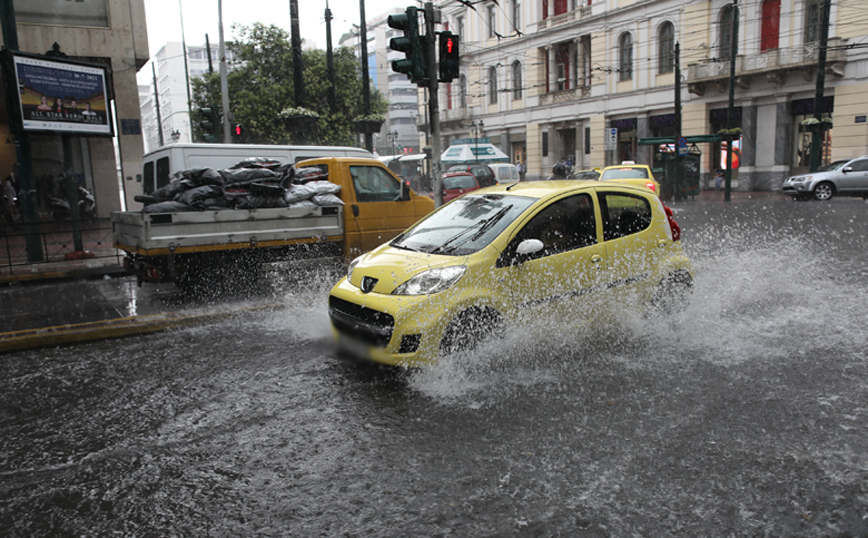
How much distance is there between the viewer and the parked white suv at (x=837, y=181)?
21.8 m

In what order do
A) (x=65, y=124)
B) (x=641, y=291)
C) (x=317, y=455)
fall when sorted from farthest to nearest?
(x=65, y=124), (x=641, y=291), (x=317, y=455)

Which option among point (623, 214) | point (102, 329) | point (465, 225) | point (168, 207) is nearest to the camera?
point (465, 225)

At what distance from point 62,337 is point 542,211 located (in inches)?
194

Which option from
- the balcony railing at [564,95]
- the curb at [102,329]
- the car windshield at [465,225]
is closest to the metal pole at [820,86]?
the balcony railing at [564,95]

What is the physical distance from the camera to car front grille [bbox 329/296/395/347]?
4.70m

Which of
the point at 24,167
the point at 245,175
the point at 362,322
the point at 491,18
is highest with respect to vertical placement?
the point at 491,18

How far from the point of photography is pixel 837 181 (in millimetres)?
22234

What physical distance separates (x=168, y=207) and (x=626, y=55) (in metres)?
34.8

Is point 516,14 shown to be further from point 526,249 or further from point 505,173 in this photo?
point 526,249

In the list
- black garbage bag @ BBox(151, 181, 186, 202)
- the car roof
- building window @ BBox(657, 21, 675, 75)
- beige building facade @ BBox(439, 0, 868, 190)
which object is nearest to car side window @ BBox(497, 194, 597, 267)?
the car roof

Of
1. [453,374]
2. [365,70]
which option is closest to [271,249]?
[453,374]

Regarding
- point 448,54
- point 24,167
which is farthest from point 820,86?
point 24,167

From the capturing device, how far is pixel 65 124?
40.9ft

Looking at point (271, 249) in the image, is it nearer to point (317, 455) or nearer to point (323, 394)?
Result: point (323, 394)
